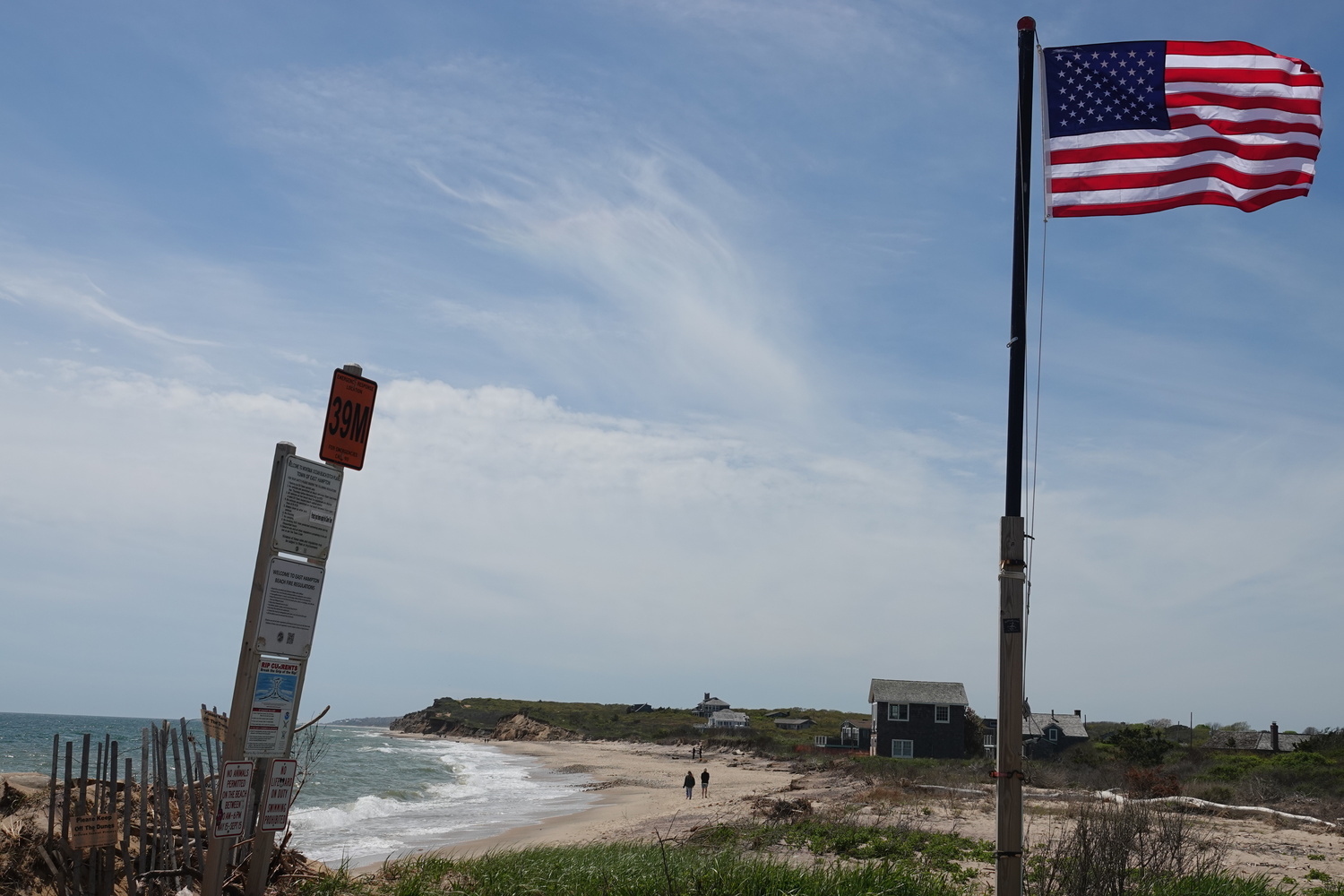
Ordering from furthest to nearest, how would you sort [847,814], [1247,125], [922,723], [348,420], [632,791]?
[922,723], [632,791], [847,814], [1247,125], [348,420]

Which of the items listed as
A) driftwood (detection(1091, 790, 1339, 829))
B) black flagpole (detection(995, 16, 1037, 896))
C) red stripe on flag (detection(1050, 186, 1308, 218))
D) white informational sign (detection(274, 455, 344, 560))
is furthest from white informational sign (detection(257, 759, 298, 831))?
driftwood (detection(1091, 790, 1339, 829))

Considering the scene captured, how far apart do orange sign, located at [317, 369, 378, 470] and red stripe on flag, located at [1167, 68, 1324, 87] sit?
6.73 m

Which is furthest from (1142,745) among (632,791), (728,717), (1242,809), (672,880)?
(728,717)

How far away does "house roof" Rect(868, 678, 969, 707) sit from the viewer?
60.8 meters

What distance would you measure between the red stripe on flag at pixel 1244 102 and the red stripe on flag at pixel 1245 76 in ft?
0.42

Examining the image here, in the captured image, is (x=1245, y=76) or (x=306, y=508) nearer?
(x=306, y=508)

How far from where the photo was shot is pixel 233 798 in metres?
5.75

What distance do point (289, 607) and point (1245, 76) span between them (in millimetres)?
8409

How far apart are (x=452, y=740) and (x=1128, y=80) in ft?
476

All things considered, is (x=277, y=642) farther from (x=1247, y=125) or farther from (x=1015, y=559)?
(x=1247, y=125)

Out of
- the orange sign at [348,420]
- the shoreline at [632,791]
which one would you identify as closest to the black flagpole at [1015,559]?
the orange sign at [348,420]

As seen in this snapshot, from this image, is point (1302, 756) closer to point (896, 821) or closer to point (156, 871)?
point (896, 821)

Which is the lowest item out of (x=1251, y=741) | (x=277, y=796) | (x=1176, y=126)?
(x=1251, y=741)

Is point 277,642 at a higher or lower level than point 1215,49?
lower
